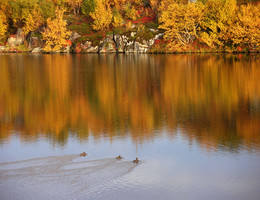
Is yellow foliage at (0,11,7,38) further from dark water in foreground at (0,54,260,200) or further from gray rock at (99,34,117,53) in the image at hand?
dark water in foreground at (0,54,260,200)

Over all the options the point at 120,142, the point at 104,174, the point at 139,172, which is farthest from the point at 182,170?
the point at 120,142

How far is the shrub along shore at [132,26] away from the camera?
245 ft

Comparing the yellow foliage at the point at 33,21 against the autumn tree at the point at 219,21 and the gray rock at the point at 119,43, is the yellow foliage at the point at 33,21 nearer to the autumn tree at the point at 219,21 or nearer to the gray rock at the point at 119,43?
the gray rock at the point at 119,43

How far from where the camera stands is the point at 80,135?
17406 millimetres

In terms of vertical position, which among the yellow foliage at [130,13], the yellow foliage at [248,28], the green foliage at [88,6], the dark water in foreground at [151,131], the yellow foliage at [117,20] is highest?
the green foliage at [88,6]

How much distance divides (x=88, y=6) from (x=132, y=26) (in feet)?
66.3

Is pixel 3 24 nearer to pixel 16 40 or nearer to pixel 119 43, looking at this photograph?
pixel 16 40

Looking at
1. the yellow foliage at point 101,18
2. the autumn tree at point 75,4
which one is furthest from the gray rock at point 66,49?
the autumn tree at point 75,4

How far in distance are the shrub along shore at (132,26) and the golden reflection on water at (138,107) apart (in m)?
36.7

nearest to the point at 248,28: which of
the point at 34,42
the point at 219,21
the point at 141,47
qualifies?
the point at 219,21

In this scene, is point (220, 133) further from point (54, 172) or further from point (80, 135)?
point (54, 172)

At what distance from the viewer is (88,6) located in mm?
106938

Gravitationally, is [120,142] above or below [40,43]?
below

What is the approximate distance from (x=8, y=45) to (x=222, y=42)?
61.9 m
